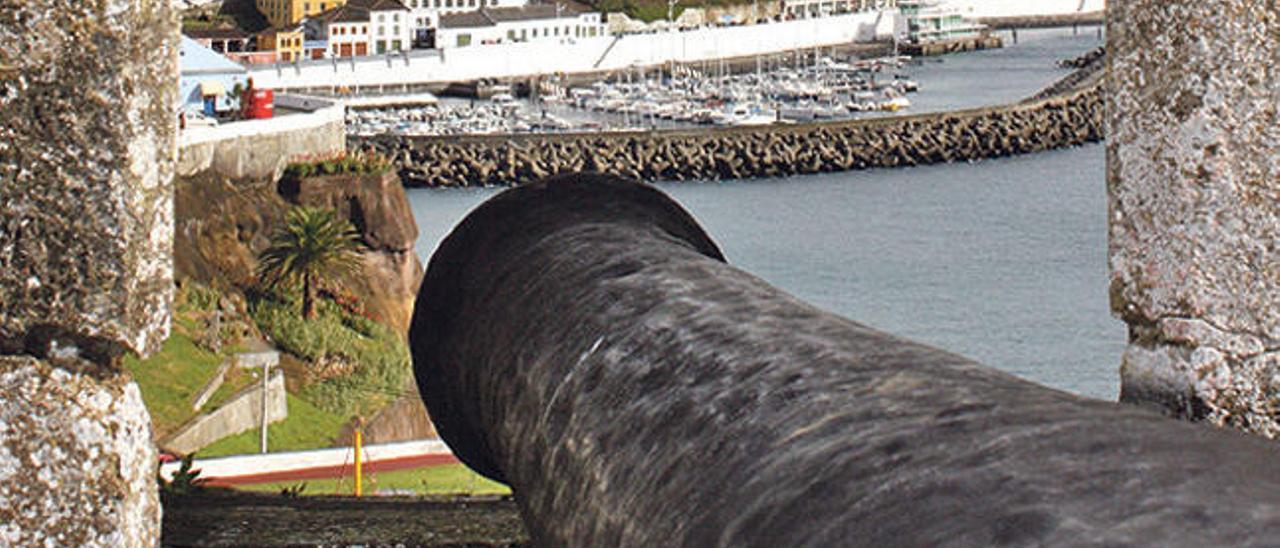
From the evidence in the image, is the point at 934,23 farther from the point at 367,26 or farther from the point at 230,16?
the point at 230,16

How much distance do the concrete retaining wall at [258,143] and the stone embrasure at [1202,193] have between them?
62.4 feet

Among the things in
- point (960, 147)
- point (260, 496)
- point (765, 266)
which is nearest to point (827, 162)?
point (960, 147)

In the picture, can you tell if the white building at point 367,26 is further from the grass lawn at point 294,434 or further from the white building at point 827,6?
the grass lawn at point 294,434

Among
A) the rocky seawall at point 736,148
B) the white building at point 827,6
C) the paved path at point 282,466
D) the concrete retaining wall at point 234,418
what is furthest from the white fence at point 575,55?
the paved path at point 282,466

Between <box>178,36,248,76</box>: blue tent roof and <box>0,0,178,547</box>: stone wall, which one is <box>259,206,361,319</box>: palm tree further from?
<box>0,0,178,547</box>: stone wall

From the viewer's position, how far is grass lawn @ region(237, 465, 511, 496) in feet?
37.0

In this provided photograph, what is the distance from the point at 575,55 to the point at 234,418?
7185cm

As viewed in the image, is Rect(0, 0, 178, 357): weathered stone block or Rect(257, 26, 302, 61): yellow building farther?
Rect(257, 26, 302, 61): yellow building

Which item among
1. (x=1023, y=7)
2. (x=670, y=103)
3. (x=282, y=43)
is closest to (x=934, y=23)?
(x=1023, y=7)

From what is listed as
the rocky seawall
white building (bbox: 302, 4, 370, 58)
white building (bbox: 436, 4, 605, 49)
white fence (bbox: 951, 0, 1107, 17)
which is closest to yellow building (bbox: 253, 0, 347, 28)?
white building (bbox: 302, 4, 370, 58)

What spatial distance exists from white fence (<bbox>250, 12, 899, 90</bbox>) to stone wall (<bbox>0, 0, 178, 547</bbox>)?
2654 inches

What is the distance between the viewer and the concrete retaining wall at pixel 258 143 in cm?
2328

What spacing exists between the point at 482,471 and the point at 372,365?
19650 mm

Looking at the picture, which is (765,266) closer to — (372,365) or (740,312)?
(372,365)
